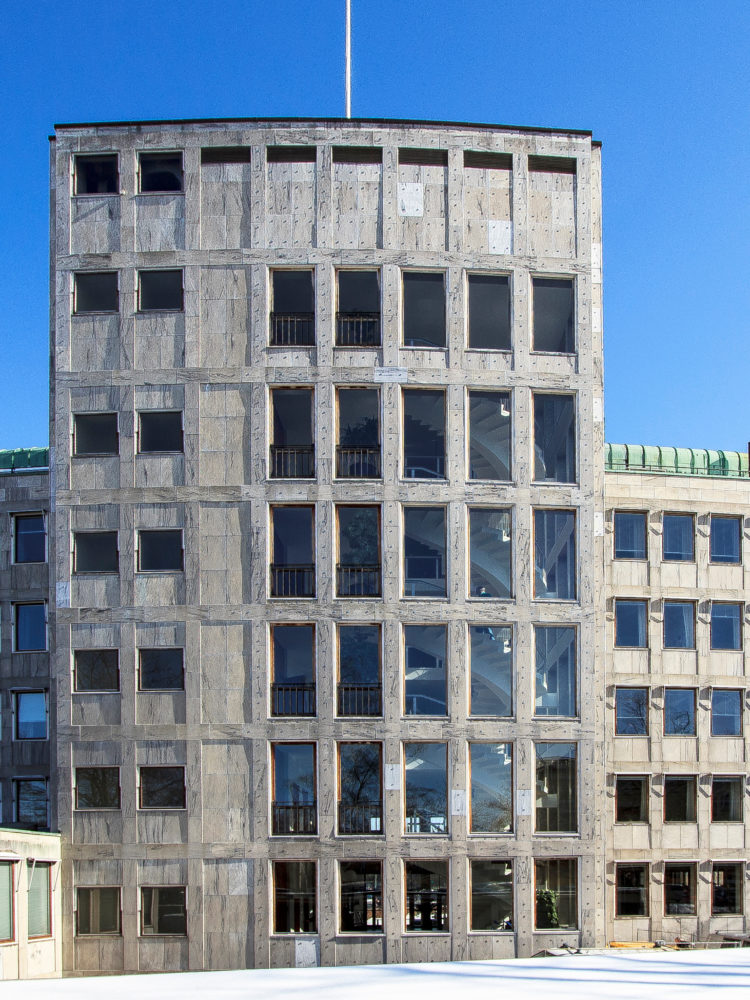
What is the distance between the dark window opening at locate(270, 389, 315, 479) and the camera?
122ft

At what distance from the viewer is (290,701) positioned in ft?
119

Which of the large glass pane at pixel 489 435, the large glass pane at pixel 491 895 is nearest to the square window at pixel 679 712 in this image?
the large glass pane at pixel 491 895

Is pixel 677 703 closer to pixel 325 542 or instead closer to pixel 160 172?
pixel 325 542

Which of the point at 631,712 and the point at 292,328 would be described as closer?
the point at 292,328

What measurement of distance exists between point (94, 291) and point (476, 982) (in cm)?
2673

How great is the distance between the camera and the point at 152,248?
37.8 meters

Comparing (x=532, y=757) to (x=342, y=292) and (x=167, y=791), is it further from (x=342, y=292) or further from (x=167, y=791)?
(x=342, y=292)

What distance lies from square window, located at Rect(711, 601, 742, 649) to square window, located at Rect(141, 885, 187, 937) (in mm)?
22832

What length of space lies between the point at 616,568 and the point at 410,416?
473 inches

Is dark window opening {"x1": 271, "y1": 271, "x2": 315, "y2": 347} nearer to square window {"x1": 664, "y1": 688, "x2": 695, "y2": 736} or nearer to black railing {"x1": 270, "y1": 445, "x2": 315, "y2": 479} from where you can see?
black railing {"x1": 270, "y1": 445, "x2": 315, "y2": 479}

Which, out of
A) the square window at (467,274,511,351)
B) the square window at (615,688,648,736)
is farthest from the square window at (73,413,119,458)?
the square window at (615,688,648,736)

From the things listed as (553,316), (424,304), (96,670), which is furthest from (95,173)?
(96,670)

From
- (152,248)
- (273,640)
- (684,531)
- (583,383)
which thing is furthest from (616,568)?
(152,248)

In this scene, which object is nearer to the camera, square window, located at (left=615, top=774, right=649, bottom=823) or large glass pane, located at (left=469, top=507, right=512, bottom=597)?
large glass pane, located at (left=469, top=507, right=512, bottom=597)
